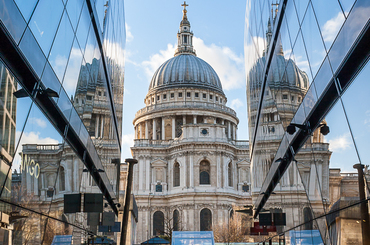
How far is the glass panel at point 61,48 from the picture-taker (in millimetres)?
9271

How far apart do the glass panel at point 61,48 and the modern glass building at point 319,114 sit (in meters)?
4.80

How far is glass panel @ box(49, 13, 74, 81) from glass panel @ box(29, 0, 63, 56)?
0.30m

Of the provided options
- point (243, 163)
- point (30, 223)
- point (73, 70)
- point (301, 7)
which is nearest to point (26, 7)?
point (30, 223)

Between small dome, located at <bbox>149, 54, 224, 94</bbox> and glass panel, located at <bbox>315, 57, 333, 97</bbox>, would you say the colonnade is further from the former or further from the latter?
glass panel, located at <bbox>315, 57, 333, 97</bbox>

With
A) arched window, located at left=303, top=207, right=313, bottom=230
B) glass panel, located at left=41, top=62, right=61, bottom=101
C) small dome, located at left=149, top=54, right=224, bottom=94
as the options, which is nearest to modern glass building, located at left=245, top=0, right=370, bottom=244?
arched window, located at left=303, top=207, right=313, bottom=230

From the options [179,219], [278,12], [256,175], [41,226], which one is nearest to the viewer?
[41,226]

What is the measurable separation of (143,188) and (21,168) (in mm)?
72289

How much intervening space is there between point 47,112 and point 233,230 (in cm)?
5862

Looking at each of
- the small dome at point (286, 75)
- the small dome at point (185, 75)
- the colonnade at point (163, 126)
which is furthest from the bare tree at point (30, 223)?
the small dome at point (185, 75)

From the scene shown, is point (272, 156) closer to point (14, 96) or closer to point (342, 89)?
point (342, 89)

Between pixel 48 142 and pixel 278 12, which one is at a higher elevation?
pixel 278 12

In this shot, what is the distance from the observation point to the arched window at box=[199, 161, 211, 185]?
77.9 meters

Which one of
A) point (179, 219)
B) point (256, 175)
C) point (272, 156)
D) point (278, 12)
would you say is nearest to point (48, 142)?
point (278, 12)

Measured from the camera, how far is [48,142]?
9.09m
